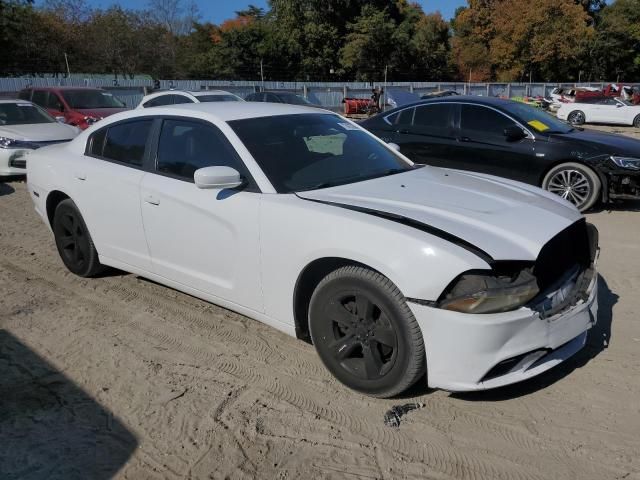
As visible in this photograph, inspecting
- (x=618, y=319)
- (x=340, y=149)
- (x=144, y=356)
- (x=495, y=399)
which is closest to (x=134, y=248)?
(x=144, y=356)

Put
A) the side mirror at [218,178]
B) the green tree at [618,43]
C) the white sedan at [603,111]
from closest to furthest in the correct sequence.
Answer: the side mirror at [218,178] < the white sedan at [603,111] < the green tree at [618,43]

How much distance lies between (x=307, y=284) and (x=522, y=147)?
206 inches

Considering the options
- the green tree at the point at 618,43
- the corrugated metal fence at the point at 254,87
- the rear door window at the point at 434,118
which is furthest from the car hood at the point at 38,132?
the green tree at the point at 618,43

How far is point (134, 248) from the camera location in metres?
4.45

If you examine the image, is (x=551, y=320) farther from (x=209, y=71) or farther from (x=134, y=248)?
(x=209, y=71)

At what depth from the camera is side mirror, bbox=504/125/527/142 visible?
757 centimetres

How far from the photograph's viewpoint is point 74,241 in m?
5.14

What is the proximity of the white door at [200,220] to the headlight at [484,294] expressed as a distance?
1.30m

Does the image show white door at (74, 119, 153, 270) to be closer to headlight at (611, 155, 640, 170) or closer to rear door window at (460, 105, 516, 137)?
rear door window at (460, 105, 516, 137)

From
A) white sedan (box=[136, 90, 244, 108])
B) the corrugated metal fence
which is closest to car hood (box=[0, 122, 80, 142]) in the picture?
white sedan (box=[136, 90, 244, 108])

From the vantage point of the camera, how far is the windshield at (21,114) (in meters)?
10.9

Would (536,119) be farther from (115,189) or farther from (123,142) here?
(115,189)

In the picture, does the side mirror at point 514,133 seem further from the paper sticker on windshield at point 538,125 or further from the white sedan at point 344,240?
the white sedan at point 344,240

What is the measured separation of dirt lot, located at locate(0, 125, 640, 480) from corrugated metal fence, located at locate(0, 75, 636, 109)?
60.6 feet
